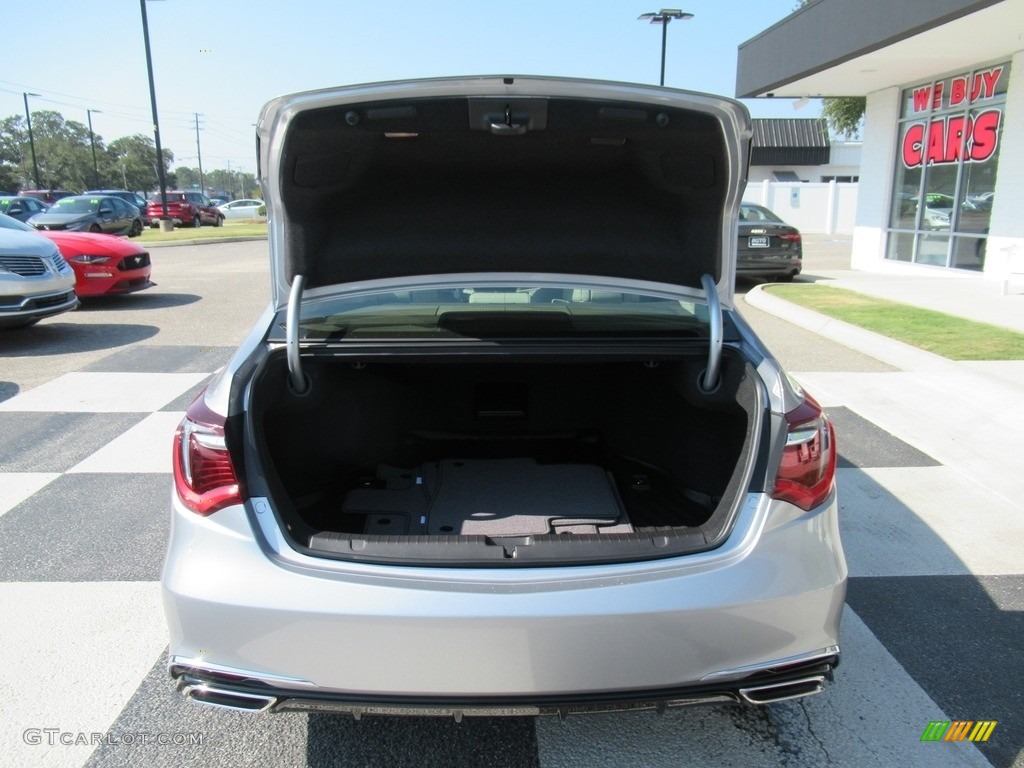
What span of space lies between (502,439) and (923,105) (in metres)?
15.1

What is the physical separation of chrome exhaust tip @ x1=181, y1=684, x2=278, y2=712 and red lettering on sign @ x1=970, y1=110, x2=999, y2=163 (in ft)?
48.8

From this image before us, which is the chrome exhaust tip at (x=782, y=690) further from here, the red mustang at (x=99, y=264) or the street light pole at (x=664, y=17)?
the street light pole at (x=664, y=17)

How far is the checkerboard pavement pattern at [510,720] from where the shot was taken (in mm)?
2307

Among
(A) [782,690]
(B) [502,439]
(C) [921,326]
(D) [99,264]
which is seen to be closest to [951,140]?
(C) [921,326]

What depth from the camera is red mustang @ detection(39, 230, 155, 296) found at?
10.3m

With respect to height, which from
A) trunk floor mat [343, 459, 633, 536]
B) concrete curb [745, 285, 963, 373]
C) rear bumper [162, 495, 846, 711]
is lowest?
concrete curb [745, 285, 963, 373]

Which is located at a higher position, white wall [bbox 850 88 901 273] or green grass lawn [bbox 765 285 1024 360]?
white wall [bbox 850 88 901 273]

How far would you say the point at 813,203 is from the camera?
32.1 metres

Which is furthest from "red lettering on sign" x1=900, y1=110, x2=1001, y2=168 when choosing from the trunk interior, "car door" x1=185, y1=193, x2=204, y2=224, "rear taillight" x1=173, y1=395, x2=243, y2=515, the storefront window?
"car door" x1=185, y1=193, x2=204, y2=224

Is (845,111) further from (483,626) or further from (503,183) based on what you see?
(483,626)

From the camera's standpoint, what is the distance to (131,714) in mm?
2467

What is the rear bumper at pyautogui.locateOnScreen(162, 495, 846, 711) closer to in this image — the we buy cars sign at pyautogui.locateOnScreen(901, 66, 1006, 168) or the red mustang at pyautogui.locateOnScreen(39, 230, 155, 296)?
the red mustang at pyautogui.locateOnScreen(39, 230, 155, 296)

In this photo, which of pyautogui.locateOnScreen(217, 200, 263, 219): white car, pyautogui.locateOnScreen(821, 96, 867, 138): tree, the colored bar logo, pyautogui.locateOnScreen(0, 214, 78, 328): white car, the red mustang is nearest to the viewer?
the colored bar logo

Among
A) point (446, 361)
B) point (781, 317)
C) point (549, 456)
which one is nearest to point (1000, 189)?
point (781, 317)
